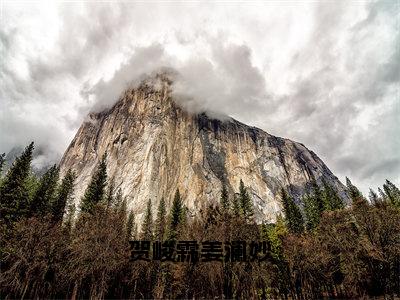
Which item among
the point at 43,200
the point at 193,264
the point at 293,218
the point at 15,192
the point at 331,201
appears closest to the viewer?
the point at 193,264

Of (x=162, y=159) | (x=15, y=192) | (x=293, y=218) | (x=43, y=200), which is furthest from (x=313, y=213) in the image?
(x=162, y=159)

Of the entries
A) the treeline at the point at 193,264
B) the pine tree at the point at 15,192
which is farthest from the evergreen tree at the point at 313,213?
the pine tree at the point at 15,192

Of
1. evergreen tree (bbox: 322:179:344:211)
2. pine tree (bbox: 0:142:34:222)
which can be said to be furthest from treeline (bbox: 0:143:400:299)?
evergreen tree (bbox: 322:179:344:211)

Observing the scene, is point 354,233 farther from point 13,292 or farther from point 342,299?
point 13,292

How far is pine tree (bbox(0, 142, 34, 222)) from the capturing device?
4751cm

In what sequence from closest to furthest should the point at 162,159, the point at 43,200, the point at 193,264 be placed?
the point at 193,264 → the point at 43,200 → the point at 162,159

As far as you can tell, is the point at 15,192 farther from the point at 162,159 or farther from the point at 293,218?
the point at 162,159

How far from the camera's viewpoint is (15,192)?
49.5 meters

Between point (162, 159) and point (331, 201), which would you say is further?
point (162, 159)

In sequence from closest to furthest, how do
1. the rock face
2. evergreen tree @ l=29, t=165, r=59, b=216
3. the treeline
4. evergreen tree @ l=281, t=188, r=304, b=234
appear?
the treeline
evergreen tree @ l=29, t=165, r=59, b=216
evergreen tree @ l=281, t=188, r=304, b=234
the rock face

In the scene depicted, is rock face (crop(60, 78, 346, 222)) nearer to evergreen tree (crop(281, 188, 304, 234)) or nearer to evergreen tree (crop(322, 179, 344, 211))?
evergreen tree (crop(281, 188, 304, 234))

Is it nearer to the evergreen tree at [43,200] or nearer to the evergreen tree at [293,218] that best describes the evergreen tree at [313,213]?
the evergreen tree at [293,218]

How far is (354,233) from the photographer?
3947 centimetres

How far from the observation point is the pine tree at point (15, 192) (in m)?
47.5
